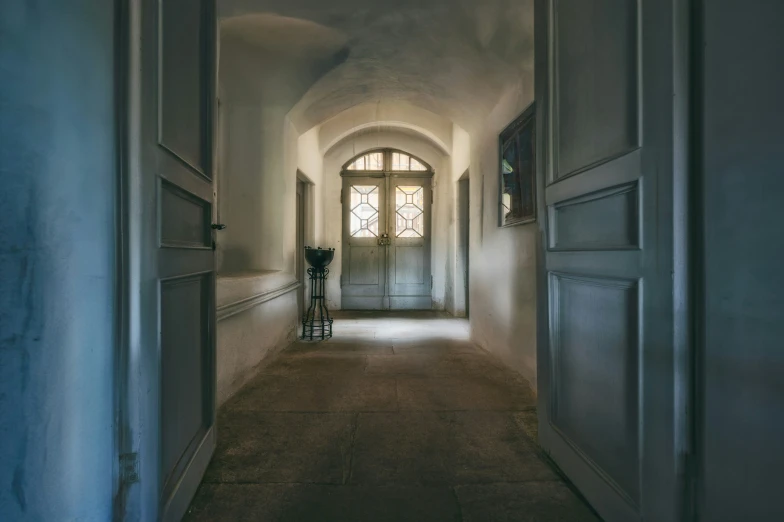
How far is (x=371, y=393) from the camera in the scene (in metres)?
2.89

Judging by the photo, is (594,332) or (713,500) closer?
(713,500)

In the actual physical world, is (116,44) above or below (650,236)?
above

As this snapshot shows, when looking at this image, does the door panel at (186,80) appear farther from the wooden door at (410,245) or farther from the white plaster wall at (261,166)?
the wooden door at (410,245)

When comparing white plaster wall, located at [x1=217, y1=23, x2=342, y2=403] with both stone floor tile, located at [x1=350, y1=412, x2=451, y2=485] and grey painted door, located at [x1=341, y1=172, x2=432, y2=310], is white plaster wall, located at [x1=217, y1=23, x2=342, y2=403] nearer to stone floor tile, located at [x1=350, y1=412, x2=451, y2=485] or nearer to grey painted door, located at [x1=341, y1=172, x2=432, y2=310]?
stone floor tile, located at [x1=350, y1=412, x2=451, y2=485]

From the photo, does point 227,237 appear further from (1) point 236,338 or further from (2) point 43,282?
(2) point 43,282

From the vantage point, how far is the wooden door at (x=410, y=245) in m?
7.52

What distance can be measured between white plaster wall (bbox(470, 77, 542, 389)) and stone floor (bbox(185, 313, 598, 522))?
1.06 ft

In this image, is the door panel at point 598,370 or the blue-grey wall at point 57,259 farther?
the door panel at point 598,370

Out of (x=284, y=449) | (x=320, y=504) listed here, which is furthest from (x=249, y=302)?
(x=320, y=504)

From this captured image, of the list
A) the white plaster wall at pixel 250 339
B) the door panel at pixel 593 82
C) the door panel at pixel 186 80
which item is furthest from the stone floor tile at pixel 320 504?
the door panel at pixel 593 82

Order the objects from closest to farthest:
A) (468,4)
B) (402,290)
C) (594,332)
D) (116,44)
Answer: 1. (116,44)
2. (594,332)
3. (468,4)
4. (402,290)

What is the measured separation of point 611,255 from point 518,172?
7.17 feet

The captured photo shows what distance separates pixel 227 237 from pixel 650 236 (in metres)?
3.74

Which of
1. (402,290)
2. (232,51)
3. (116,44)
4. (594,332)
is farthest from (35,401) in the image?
(402,290)
